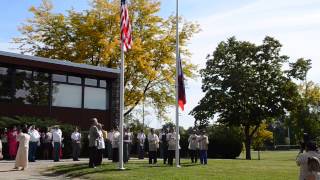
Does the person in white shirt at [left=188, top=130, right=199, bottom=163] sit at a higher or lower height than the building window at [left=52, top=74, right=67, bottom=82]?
lower

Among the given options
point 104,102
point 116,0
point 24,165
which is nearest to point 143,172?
point 24,165

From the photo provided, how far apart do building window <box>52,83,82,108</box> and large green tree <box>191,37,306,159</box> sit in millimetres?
16986

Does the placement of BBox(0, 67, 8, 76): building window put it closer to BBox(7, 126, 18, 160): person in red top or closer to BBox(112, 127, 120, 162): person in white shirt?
BBox(7, 126, 18, 160): person in red top

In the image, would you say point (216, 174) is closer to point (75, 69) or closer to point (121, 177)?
point (121, 177)

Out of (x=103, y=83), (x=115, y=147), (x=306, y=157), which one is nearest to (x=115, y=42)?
(x=103, y=83)

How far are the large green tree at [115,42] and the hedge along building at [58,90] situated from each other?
5001 millimetres

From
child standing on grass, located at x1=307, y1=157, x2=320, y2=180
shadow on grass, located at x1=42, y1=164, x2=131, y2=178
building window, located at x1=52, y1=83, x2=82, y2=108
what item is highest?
building window, located at x1=52, y1=83, x2=82, y2=108

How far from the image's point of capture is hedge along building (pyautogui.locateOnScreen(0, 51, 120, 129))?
90.0 feet

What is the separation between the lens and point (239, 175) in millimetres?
18094

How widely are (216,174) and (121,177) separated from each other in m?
3.73

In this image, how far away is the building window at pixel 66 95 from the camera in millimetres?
29797

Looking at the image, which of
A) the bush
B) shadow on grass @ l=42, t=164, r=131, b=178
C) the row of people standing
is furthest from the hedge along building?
the bush

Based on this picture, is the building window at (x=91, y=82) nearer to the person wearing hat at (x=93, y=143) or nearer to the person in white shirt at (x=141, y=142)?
the person in white shirt at (x=141, y=142)

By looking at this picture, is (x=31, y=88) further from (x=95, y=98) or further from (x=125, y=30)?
(x=125, y=30)
